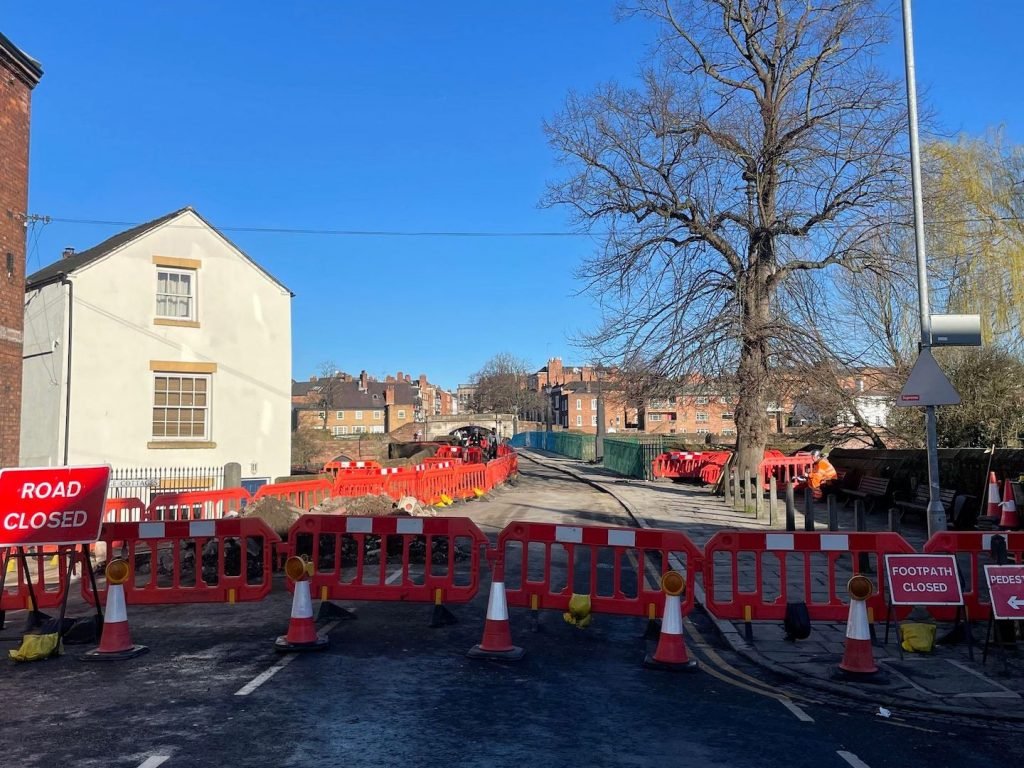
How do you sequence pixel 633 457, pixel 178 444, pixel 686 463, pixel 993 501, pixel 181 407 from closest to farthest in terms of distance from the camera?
pixel 993 501, pixel 178 444, pixel 181 407, pixel 686 463, pixel 633 457

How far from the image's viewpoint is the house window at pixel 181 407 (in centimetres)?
2208

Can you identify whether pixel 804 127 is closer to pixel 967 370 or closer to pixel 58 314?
pixel 967 370

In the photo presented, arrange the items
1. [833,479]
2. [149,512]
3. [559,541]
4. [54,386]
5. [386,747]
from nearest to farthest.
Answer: [386,747]
[559,541]
[149,512]
[54,386]
[833,479]

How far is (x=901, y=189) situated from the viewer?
2077 centimetres

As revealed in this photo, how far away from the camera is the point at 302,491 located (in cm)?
1634

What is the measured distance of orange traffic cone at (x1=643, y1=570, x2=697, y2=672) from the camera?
6715mm

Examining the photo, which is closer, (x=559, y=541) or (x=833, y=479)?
(x=559, y=541)

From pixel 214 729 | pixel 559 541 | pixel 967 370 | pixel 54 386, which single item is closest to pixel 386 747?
pixel 214 729

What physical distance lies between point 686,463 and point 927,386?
21.1 m

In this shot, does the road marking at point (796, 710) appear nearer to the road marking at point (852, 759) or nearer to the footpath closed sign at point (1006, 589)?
the road marking at point (852, 759)

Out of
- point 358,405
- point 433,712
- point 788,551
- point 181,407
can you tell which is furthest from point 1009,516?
point 358,405

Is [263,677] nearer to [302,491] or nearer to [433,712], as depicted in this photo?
[433,712]

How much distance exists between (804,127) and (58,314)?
20.8m

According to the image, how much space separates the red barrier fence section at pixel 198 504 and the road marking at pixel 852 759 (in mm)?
9404
